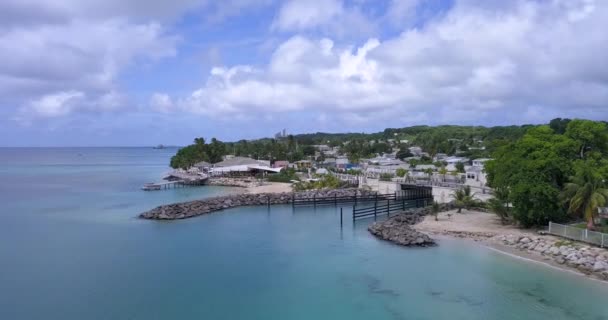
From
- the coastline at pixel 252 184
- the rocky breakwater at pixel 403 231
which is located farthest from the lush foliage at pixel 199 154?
the rocky breakwater at pixel 403 231

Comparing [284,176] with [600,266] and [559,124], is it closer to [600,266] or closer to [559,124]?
[600,266]

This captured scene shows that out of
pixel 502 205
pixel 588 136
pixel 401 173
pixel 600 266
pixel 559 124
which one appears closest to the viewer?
pixel 600 266

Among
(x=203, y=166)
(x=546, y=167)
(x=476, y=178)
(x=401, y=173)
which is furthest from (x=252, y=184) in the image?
(x=546, y=167)

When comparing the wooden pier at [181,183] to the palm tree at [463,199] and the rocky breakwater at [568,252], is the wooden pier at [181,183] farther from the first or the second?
the rocky breakwater at [568,252]

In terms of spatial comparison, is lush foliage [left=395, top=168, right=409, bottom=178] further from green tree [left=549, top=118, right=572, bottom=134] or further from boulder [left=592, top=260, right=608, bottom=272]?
green tree [left=549, top=118, right=572, bottom=134]

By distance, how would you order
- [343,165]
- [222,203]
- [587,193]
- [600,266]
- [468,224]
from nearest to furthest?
[600,266]
[587,193]
[468,224]
[222,203]
[343,165]
